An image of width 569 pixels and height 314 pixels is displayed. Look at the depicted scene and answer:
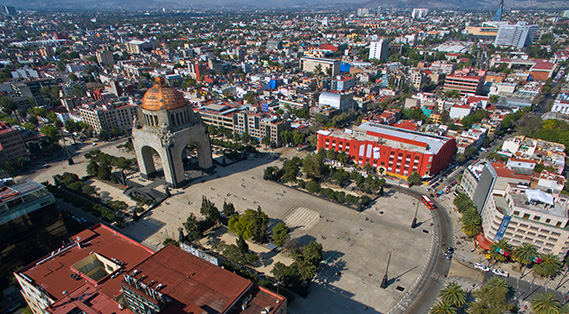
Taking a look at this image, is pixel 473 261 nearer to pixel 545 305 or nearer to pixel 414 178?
Result: pixel 545 305

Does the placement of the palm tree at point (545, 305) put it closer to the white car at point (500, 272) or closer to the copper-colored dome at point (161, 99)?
the white car at point (500, 272)

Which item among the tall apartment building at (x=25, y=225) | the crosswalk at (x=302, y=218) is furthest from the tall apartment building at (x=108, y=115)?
the crosswalk at (x=302, y=218)

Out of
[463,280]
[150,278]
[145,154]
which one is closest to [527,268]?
[463,280]

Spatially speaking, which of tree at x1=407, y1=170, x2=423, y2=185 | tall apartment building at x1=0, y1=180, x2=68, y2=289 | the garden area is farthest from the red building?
tall apartment building at x1=0, y1=180, x2=68, y2=289

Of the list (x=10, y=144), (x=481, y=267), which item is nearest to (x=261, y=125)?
(x=481, y=267)

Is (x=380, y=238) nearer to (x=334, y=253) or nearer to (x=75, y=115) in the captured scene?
(x=334, y=253)
